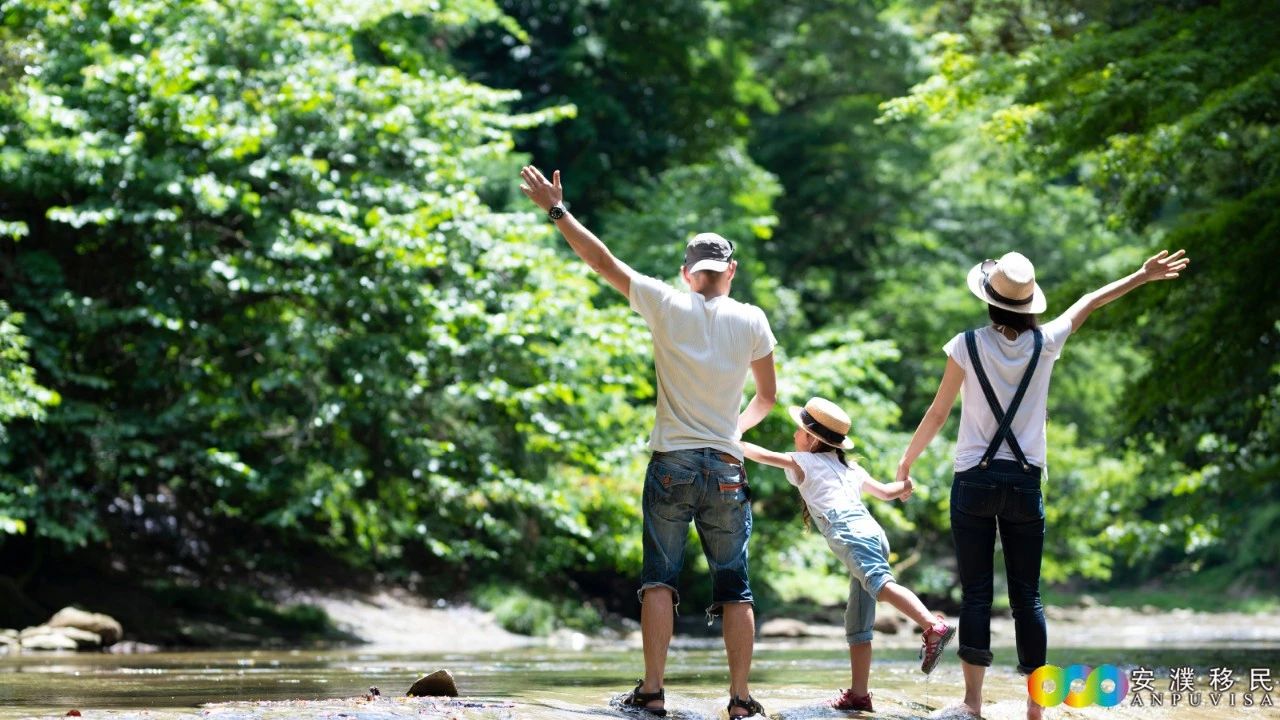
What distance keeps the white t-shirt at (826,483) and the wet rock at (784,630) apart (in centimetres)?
1190

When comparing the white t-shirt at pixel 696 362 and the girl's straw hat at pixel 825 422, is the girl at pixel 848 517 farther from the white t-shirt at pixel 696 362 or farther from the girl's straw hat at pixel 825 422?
the white t-shirt at pixel 696 362

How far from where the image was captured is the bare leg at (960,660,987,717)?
19.3 feet

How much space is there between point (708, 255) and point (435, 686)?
203cm

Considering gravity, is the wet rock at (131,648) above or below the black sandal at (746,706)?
above

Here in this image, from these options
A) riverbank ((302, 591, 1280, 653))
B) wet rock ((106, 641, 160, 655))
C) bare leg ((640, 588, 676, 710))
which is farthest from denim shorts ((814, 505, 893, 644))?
wet rock ((106, 641, 160, 655))

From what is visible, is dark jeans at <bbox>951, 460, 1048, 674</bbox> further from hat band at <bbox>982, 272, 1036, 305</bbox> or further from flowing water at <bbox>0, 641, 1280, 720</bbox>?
hat band at <bbox>982, 272, 1036, 305</bbox>

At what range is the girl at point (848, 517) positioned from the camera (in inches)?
240

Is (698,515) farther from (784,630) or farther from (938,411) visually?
(784,630)

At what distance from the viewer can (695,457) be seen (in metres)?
5.75

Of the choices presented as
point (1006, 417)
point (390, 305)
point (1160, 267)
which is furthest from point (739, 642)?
point (390, 305)

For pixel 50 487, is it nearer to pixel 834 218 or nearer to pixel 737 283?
pixel 737 283

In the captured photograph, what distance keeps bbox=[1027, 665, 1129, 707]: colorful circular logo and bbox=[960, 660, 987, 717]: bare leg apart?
0.24 m

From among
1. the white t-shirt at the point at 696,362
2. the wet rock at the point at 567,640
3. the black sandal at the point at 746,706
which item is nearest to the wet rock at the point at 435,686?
the black sandal at the point at 746,706

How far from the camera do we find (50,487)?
13133 mm
